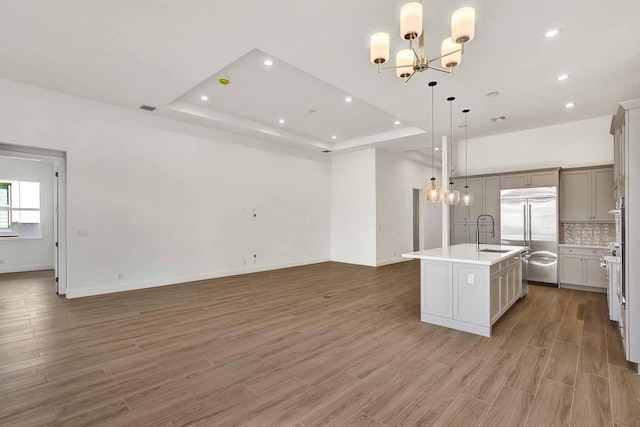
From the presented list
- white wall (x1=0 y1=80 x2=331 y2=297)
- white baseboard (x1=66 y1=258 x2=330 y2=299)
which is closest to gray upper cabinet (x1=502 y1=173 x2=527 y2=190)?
white wall (x1=0 y1=80 x2=331 y2=297)

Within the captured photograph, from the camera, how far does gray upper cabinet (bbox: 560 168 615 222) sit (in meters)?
5.46

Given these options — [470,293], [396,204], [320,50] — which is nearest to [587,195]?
[470,293]

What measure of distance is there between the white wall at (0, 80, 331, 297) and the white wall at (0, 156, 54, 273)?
420 centimetres

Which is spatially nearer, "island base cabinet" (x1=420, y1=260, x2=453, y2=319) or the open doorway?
"island base cabinet" (x1=420, y1=260, x2=453, y2=319)

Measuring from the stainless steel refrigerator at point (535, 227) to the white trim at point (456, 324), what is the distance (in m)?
2.89

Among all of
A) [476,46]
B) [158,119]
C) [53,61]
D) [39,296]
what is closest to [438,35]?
[476,46]

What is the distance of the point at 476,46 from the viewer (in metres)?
3.39

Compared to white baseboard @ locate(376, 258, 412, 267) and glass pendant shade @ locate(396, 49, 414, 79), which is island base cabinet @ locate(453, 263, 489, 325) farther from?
white baseboard @ locate(376, 258, 412, 267)

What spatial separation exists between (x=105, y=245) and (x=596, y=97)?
8.59 meters

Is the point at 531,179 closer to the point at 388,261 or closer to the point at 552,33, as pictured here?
the point at 552,33

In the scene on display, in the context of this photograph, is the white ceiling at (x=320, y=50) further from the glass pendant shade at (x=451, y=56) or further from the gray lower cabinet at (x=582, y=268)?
the gray lower cabinet at (x=582, y=268)

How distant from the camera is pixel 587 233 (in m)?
5.84

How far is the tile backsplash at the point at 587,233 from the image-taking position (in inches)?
221

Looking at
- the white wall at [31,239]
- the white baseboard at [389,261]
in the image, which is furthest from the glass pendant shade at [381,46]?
the white wall at [31,239]
